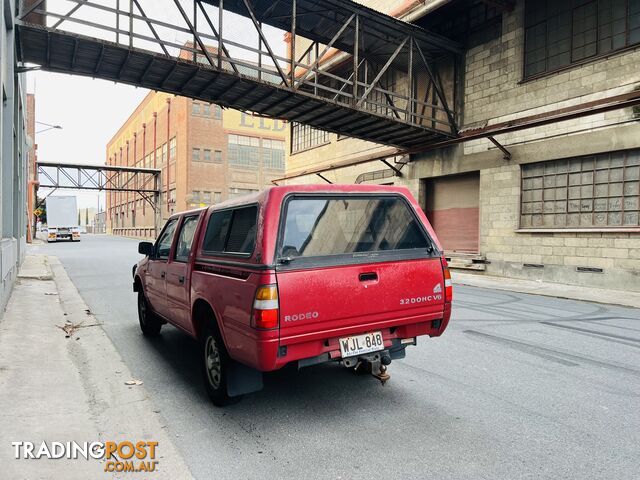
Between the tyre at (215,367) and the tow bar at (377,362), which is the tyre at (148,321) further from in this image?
the tow bar at (377,362)

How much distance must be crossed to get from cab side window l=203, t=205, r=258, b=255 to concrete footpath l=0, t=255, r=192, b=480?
59.7 inches

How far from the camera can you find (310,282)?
3479mm

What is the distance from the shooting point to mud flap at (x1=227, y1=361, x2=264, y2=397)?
3811 millimetres

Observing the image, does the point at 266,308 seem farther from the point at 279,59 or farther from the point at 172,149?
the point at 172,149

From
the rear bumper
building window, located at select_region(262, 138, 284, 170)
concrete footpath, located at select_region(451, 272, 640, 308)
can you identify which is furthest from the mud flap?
building window, located at select_region(262, 138, 284, 170)

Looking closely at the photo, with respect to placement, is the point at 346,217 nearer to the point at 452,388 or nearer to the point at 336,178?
the point at 452,388

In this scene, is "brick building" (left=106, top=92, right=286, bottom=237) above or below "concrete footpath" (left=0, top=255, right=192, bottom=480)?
above

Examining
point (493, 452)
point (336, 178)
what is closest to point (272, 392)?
point (493, 452)

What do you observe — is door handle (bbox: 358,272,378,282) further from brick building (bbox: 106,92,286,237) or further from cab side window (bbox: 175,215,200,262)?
brick building (bbox: 106,92,286,237)

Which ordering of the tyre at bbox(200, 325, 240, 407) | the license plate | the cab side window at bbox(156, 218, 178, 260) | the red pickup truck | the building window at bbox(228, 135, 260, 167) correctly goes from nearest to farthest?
the red pickup truck
the license plate
the tyre at bbox(200, 325, 240, 407)
the cab side window at bbox(156, 218, 178, 260)
the building window at bbox(228, 135, 260, 167)

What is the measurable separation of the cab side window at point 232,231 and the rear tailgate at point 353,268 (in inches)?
13.5

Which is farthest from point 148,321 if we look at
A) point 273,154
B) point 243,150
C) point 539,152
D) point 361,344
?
point 273,154

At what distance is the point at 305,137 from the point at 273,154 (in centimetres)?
2988

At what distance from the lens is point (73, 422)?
362cm
